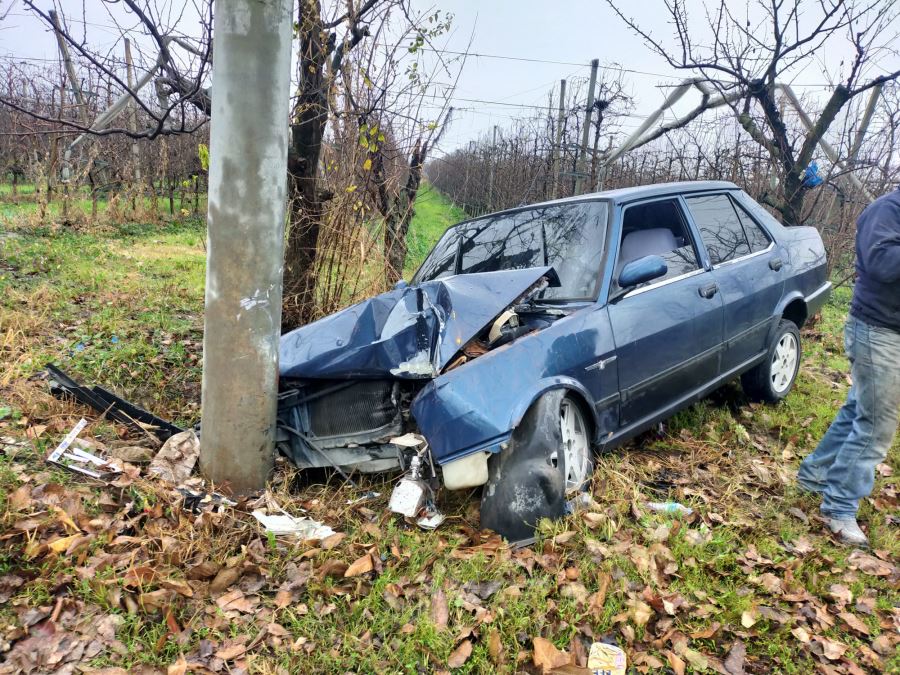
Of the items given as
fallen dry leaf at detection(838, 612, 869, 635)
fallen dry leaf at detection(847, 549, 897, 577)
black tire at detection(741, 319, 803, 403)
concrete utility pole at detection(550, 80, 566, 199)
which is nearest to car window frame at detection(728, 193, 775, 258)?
black tire at detection(741, 319, 803, 403)

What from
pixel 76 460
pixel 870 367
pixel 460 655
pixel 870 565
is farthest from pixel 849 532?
pixel 76 460

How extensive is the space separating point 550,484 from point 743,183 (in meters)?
8.96

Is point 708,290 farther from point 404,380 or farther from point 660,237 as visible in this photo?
point 404,380

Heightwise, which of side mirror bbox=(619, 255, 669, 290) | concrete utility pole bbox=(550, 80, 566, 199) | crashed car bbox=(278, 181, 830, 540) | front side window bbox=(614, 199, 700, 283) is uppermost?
concrete utility pole bbox=(550, 80, 566, 199)

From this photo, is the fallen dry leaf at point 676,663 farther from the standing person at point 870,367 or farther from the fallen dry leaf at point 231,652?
the fallen dry leaf at point 231,652

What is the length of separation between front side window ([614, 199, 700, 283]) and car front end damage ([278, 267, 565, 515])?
2.34 feet

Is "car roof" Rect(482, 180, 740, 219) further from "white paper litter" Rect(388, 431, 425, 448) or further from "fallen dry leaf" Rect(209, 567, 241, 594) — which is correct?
"fallen dry leaf" Rect(209, 567, 241, 594)

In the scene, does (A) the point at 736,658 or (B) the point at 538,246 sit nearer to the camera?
(A) the point at 736,658

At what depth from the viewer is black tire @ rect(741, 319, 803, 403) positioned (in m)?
4.47

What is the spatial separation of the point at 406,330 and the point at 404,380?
0.27 m

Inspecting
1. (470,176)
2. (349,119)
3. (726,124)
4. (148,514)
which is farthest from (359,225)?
(470,176)

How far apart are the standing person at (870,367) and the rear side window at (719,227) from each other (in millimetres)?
1195

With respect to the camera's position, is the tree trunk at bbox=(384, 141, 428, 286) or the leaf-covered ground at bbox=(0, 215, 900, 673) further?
the tree trunk at bbox=(384, 141, 428, 286)

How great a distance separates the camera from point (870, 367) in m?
2.86
